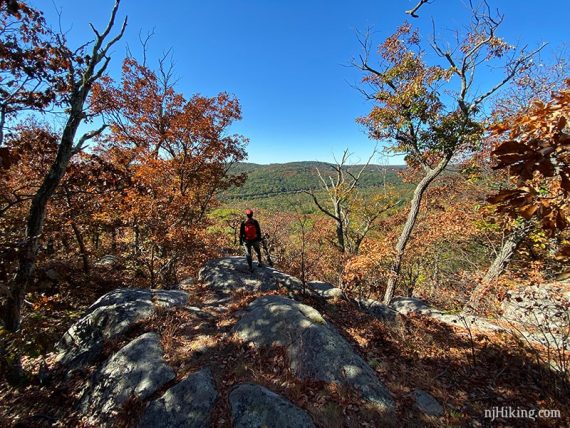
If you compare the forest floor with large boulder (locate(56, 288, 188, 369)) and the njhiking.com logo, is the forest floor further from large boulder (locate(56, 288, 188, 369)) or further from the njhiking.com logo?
large boulder (locate(56, 288, 188, 369))

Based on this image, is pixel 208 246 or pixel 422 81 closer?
pixel 422 81

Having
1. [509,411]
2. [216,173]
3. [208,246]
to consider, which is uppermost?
[216,173]

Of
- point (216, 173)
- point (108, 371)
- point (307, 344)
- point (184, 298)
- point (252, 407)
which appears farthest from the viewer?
point (216, 173)

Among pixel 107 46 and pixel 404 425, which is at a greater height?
pixel 107 46

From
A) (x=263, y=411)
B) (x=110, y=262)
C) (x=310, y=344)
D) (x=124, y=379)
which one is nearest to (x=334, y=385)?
(x=310, y=344)

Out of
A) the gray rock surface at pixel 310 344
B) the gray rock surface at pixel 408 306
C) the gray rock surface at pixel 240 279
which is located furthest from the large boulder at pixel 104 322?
the gray rock surface at pixel 408 306

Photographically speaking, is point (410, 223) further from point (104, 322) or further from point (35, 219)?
point (35, 219)

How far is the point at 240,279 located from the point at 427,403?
265 inches

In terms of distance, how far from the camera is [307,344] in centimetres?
557

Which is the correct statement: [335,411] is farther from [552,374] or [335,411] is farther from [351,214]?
[351,214]

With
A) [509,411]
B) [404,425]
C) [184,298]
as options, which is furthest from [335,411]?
[184,298]

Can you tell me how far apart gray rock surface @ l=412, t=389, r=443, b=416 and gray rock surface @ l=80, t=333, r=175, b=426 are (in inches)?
181

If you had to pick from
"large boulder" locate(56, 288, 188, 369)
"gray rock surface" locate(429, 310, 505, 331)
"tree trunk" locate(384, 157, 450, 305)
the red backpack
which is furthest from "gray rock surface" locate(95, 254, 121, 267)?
"gray rock surface" locate(429, 310, 505, 331)

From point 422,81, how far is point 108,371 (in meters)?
11.2
